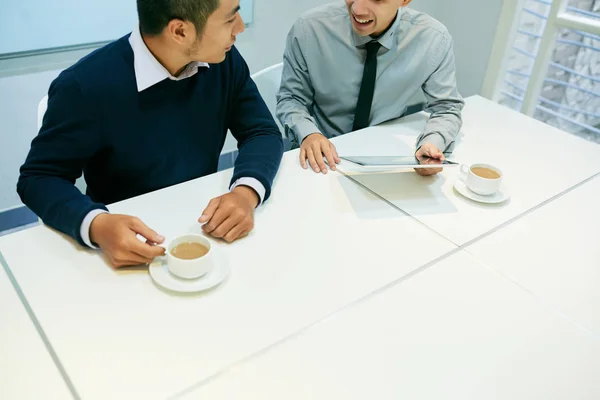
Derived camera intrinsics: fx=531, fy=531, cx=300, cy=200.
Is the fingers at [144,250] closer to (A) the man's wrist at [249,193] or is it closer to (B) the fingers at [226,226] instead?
(B) the fingers at [226,226]

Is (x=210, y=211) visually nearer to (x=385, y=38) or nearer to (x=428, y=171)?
(x=428, y=171)

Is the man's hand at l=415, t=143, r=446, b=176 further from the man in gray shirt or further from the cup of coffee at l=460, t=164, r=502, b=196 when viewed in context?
the man in gray shirt

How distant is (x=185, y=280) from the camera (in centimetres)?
92

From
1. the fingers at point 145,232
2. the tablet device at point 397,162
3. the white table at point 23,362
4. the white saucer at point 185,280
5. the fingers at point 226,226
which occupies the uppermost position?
the tablet device at point 397,162

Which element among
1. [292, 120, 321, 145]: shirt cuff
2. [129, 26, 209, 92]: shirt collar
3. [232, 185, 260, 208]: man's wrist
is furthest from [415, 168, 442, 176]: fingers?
[129, 26, 209, 92]: shirt collar

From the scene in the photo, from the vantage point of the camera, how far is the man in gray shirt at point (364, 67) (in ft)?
5.24

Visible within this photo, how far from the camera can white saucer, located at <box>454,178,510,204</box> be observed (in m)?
1.24

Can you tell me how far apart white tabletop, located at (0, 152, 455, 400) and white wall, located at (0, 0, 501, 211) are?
3.96 feet

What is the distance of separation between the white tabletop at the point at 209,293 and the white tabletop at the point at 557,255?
0.45 ft

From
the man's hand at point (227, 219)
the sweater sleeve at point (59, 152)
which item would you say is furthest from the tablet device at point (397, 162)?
the sweater sleeve at point (59, 152)

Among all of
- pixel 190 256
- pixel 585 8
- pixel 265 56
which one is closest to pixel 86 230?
pixel 190 256

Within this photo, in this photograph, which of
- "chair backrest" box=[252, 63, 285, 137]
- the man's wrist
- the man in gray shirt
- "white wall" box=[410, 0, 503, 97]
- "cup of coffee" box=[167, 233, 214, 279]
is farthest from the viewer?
"white wall" box=[410, 0, 503, 97]

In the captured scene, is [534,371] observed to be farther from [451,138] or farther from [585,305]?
[451,138]

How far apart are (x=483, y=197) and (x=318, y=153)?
0.42 meters
